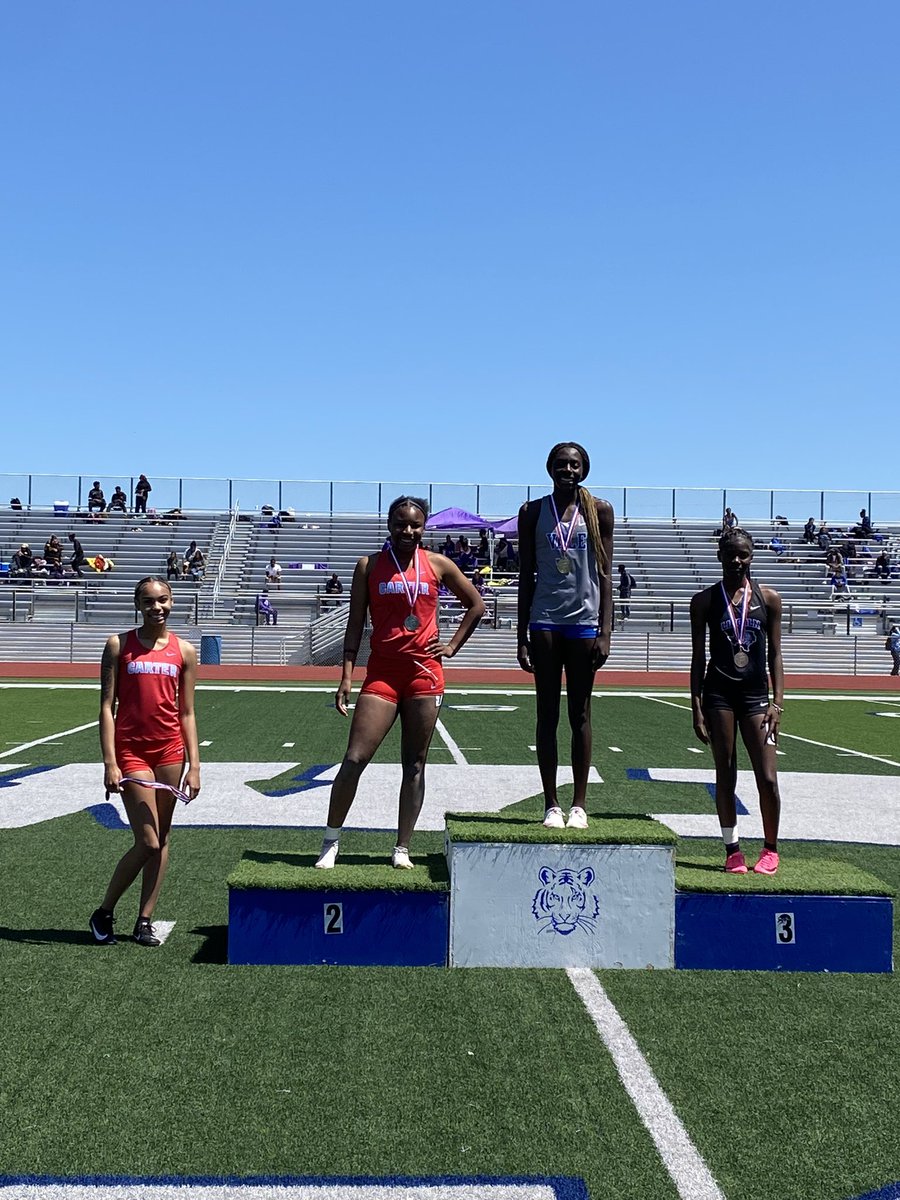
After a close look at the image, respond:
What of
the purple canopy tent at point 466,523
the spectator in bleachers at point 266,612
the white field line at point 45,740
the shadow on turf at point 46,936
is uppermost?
the purple canopy tent at point 466,523

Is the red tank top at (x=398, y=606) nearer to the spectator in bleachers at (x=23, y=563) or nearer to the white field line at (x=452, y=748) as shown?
the white field line at (x=452, y=748)

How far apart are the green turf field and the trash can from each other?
80.5 ft

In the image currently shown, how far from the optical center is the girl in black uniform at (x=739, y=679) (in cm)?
595

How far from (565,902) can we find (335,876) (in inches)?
35.4

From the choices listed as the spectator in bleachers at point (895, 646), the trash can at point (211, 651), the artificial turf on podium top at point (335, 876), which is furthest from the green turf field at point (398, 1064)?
the spectator in bleachers at point (895, 646)

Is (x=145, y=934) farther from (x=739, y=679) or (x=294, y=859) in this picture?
(x=739, y=679)

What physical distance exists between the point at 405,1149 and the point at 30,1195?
90 cm

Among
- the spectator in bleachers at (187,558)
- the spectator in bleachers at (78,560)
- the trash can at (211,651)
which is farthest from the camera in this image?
the spectator in bleachers at (187,558)

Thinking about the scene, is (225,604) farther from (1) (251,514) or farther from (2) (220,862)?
(2) (220,862)

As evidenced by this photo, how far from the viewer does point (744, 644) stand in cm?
596

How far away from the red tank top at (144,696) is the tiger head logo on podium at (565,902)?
1649 millimetres

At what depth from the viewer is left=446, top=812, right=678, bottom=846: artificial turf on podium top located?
513 cm

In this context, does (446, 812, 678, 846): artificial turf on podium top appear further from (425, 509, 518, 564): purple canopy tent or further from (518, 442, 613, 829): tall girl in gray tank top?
(425, 509, 518, 564): purple canopy tent

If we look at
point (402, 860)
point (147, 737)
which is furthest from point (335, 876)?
point (147, 737)
